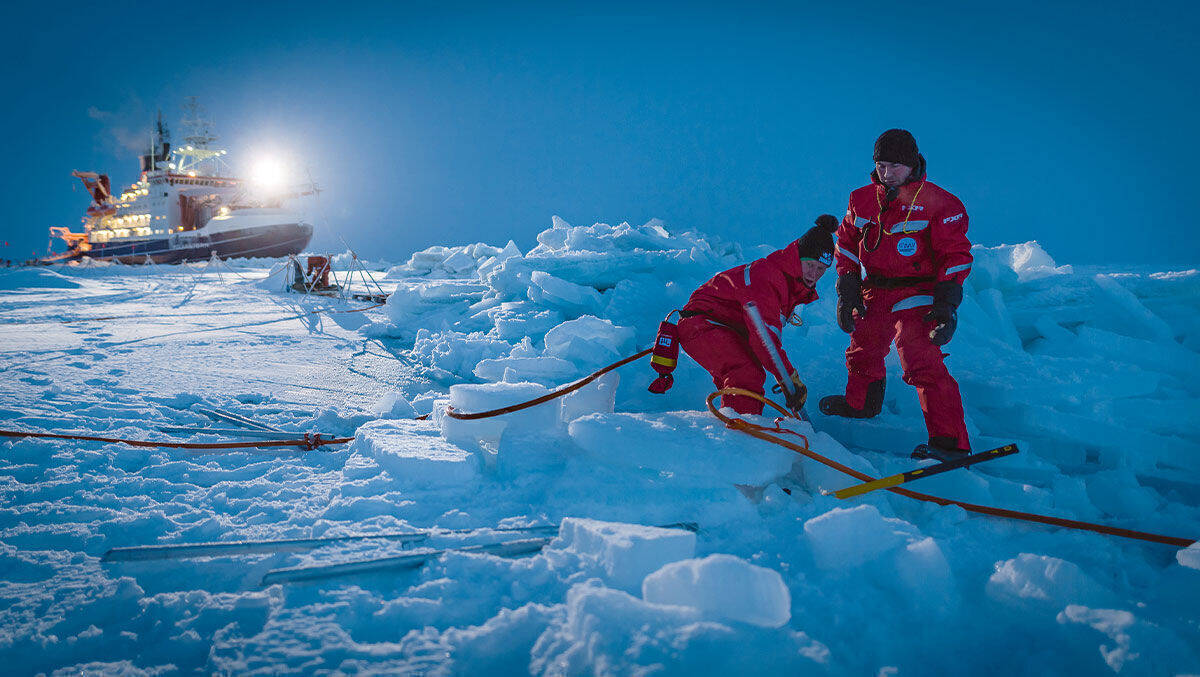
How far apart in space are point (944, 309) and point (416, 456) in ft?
7.92

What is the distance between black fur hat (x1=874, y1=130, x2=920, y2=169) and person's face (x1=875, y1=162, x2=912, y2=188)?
20 mm

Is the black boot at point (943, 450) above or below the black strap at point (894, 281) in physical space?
below

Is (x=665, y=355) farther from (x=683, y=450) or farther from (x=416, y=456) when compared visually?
(x=416, y=456)

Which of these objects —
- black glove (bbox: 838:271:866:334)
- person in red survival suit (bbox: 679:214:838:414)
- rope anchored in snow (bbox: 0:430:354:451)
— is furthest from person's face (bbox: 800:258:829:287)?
rope anchored in snow (bbox: 0:430:354:451)

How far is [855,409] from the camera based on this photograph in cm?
293

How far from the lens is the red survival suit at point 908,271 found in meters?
2.44

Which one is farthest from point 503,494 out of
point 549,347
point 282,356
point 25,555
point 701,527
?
point 282,356

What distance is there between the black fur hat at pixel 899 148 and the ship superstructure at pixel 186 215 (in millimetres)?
34714

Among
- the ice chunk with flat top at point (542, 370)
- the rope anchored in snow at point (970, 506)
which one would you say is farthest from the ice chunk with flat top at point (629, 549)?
the ice chunk with flat top at point (542, 370)

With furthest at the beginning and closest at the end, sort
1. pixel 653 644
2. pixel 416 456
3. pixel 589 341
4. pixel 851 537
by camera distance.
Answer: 1. pixel 589 341
2. pixel 416 456
3. pixel 851 537
4. pixel 653 644

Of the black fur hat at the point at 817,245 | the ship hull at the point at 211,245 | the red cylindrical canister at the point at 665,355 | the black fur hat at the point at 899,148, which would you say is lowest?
the red cylindrical canister at the point at 665,355

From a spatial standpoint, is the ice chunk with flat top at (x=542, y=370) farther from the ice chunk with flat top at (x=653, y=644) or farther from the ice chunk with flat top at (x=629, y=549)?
the ice chunk with flat top at (x=653, y=644)

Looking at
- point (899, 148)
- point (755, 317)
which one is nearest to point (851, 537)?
point (755, 317)

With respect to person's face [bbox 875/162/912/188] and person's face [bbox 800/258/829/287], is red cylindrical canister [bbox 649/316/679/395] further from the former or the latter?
person's face [bbox 875/162/912/188]
